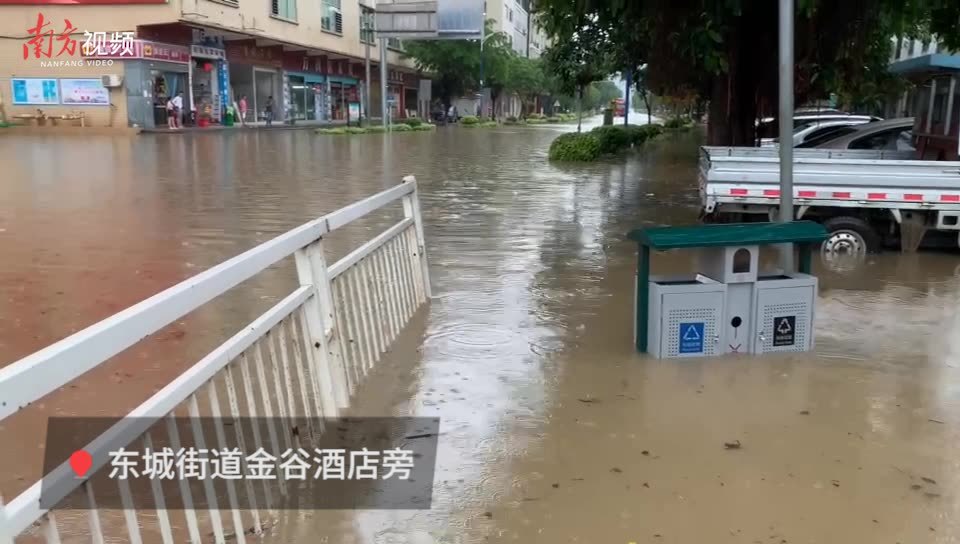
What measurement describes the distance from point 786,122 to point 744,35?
4974mm

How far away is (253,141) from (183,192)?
15.2 m

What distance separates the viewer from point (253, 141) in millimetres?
27953

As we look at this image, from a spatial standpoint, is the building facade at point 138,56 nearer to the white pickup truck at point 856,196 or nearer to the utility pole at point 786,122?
the white pickup truck at point 856,196

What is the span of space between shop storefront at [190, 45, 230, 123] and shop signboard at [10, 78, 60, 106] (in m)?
5.00

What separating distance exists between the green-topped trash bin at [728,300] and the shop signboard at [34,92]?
32.1 metres

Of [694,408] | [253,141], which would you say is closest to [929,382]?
[694,408]

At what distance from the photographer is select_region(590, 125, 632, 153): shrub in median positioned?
23506mm

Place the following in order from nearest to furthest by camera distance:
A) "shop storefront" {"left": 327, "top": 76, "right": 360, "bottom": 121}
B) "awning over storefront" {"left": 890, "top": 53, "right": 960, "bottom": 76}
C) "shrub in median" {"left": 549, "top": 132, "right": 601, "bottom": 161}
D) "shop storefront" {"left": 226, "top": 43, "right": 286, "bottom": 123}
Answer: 1. "awning over storefront" {"left": 890, "top": 53, "right": 960, "bottom": 76}
2. "shrub in median" {"left": 549, "top": 132, "right": 601, "bottom": 161}
3. "shop storefront" {"left": 226, "top": 43, "right": 286, "bottom": 123}
4. "shop storefront" {"left": 327, "top": 76, "right": 360, "bottom": 121}

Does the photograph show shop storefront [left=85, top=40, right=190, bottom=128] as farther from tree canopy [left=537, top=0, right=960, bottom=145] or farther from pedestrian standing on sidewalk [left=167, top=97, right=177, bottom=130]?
tree canopy [left=537, top=0, right=960, bottom=145]

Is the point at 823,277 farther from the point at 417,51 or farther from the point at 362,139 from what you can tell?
the point at 417,51

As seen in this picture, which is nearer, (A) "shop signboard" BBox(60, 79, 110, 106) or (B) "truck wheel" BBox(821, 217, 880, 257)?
(B) "truck wheel" BBox(821, 217, 880, 257)

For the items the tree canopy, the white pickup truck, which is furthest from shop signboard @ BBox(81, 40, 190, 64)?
the white pickup truck

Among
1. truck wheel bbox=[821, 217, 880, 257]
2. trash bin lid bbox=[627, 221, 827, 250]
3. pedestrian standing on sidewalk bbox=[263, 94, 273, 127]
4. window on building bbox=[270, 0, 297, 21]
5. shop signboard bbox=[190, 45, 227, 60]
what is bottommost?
truck wheel bbox=[821, 217, 880, 257]

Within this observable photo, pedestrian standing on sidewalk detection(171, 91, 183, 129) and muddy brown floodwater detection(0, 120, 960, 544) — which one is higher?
pedestrian standing on sidewalk detection(171, 91, 183, 129)
